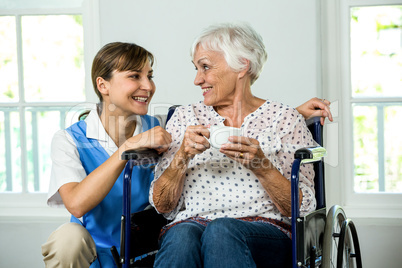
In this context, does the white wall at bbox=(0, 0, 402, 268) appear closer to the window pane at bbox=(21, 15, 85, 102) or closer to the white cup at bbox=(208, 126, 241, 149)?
the window pane at bbox=(21, 15, 85, 102)

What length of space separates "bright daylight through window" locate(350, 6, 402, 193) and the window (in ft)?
5.25

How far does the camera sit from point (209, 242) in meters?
1.42

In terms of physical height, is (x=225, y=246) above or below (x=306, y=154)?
below

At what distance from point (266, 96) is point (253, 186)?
98 centimetres

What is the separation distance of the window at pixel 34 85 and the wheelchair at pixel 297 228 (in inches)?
53.3

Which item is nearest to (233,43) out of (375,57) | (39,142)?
(375,57)

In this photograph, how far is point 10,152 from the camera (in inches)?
117

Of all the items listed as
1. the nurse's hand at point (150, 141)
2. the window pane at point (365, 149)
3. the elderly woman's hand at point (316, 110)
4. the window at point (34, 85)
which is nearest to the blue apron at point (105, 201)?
the nurse's hand at point (150, 141)

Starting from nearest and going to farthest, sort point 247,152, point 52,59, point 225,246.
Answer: point 225,246
point 247,152
point 52,59

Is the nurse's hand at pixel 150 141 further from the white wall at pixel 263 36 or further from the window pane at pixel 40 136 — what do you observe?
the window pane at pixel 40 136

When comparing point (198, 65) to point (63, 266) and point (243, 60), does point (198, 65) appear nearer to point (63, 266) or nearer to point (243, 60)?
point (243, 60)

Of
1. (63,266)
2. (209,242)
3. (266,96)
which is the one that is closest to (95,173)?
(63,266)

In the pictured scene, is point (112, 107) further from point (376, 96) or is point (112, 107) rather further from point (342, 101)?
point (376, 96)

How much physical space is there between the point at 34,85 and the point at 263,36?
1424 mm
